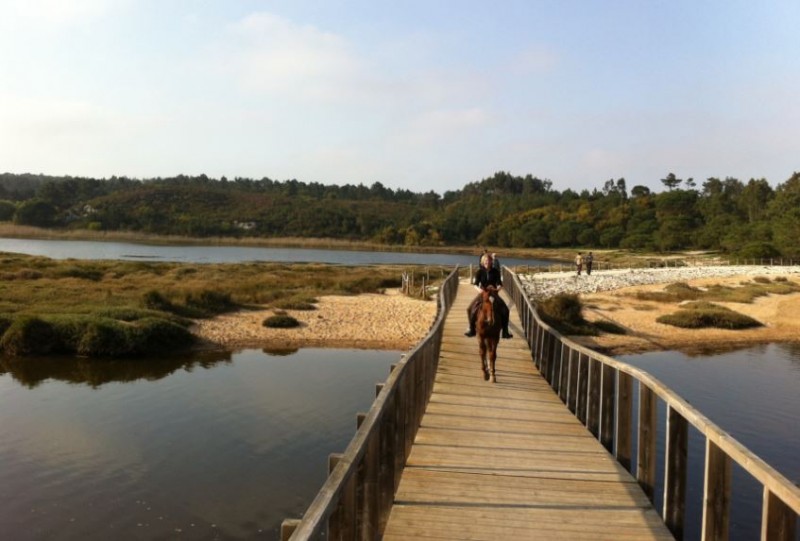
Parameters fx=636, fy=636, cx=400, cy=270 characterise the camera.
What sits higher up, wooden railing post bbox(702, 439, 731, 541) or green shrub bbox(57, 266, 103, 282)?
wooden railing post bbox(702, 439, 731, 541)

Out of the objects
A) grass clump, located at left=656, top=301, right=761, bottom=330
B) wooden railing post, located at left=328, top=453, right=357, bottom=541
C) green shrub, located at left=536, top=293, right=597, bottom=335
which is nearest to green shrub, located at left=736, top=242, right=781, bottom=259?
grass clump, located at left=656, top=301, right=761, bottom=330

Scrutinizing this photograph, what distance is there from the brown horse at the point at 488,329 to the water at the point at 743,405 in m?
3.41

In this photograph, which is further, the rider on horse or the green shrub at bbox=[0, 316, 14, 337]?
the green shrub at bbox=[0, 316, 14, 337]

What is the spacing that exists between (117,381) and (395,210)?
169m

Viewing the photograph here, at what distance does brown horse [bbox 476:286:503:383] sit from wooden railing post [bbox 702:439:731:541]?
6216mm

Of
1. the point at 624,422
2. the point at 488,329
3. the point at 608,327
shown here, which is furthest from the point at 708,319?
the point at 624,422

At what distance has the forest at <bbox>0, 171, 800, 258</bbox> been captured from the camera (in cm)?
10400

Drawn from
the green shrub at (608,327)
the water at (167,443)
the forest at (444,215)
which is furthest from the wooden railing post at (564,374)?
the forest at (444,215)

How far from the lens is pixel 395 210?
615 feet

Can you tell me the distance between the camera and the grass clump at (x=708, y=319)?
30719 mm

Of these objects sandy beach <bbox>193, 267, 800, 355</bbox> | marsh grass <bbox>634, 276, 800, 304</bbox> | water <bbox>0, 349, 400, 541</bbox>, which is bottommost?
water <bbox>0, 349, 400, 541</bbox>

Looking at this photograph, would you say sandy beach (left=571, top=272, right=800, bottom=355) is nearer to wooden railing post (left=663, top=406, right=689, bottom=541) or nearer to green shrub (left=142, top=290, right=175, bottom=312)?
green shrub (left=142, top=290, right=175, bottom=312)

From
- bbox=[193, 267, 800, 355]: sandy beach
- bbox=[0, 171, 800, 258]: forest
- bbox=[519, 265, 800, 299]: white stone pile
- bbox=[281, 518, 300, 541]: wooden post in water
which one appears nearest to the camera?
bbox=[281, 518, 300, 541]: wooden post in water

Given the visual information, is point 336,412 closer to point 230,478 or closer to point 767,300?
point 230,478
